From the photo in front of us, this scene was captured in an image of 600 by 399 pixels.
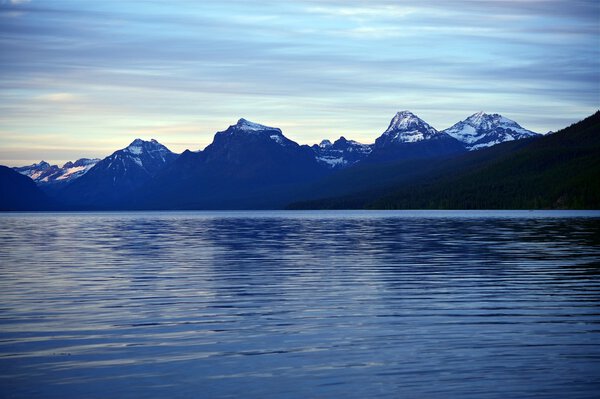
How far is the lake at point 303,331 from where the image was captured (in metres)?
19.6

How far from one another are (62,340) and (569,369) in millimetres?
15368

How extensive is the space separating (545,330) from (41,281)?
92.6 feet

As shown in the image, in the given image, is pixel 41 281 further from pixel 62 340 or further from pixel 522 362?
pixel 522 362

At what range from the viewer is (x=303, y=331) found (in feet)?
88.4

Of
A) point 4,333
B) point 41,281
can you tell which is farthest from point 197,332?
point 41,281

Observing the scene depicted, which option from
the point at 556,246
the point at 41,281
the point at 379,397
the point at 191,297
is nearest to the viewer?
the point at 379,397

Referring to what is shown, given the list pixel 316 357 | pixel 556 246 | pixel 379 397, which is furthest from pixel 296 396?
pixel 556 246

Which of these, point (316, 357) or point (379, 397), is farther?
point (316, 357)

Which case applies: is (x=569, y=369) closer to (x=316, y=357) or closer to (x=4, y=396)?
(x=316, y=357)

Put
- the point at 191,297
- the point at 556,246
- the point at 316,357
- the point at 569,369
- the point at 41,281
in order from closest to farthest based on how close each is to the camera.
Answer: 1. the point at 569,369
2. the point at 316,357
3. the point at 191,297
4. the point at 41,281
5. the point at 556,246

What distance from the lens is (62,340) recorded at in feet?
83.7

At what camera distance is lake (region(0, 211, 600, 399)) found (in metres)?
19.6

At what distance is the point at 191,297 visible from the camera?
36.7 meters

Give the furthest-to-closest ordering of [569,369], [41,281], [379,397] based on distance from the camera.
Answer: [41,281]
[569,369]
[379,397]
